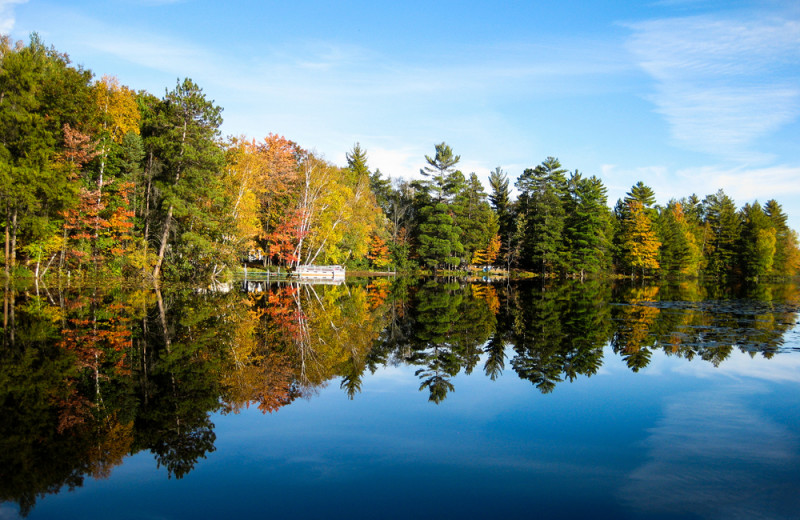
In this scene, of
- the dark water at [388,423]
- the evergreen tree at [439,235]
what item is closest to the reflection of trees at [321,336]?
the dark water at [388,423]

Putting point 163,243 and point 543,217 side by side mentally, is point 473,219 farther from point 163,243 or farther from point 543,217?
point 163,243

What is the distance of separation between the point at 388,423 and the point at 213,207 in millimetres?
29441

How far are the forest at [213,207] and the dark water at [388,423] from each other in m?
16.0

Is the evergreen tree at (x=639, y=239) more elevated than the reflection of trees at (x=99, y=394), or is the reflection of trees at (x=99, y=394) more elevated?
the evergreen tree at (x=639, y=239)

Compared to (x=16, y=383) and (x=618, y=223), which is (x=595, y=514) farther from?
(x=618, y=223)

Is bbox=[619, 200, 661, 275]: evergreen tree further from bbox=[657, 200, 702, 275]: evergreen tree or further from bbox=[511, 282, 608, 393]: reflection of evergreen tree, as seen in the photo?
bbox=[511, 282, 608, 393]: reflection of evergreen tree

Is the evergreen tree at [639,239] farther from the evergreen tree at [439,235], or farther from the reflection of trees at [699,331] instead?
the reflection of trees at [699,331]

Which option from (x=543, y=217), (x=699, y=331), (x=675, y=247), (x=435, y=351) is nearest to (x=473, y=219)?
(x=543, y=217)

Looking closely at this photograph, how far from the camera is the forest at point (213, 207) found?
26.6 meters

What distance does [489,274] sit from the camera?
67.2 m

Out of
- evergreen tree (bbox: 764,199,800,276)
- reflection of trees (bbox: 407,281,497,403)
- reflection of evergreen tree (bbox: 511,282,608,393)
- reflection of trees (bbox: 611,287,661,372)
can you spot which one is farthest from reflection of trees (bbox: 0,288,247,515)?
evergreen tree (bbox: 764,199,800,276)

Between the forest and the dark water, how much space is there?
15995mm

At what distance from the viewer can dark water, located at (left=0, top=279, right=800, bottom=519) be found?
4652 mm

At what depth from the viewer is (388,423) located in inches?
273
